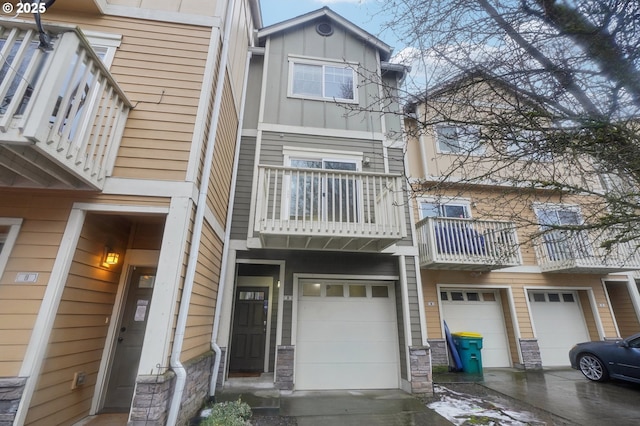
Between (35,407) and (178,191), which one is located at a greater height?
(178,191)

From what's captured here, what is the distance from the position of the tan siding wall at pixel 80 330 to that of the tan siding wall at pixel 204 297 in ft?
3.95

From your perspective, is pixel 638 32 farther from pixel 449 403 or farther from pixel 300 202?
pixel 449 403

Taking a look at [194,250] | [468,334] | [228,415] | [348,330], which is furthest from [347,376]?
[194,250]

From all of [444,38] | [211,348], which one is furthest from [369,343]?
[444,38]

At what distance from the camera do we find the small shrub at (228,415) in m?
3.21

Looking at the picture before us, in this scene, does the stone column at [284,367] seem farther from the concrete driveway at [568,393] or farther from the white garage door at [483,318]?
the white garage door at [483,318]

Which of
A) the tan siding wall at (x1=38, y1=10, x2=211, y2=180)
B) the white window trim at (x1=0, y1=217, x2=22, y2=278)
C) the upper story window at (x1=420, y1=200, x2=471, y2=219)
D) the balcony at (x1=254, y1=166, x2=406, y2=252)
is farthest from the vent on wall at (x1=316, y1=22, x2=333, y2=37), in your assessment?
the white window trim at (x1=0, y1=217, x2=22, y2=278)

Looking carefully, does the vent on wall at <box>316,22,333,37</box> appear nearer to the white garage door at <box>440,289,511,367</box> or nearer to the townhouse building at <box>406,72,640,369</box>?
the townhouse building at <box>406,72,640,369</box>

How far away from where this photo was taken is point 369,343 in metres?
5.51

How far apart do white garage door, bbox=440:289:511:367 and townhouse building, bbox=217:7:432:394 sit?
2.78 meters

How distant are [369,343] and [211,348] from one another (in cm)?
297

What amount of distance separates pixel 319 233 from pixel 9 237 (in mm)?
3651

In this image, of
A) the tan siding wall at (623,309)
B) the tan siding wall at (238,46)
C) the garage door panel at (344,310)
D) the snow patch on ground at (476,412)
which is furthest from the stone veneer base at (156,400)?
the tan siding wall at (623,309)

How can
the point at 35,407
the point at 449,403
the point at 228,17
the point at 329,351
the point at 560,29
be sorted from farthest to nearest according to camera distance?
the point at 329,351, the point at 449,403, the point at 228,17, the point at 35,407, the point at 560,29
